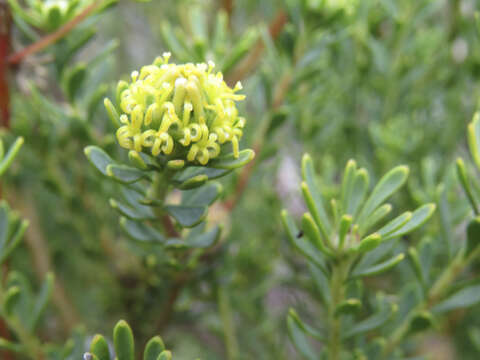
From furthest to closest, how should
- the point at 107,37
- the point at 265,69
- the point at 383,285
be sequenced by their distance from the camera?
the point at 107,37 → the point at 383,285 → the point at 265,69

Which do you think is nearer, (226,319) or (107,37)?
(226,319)

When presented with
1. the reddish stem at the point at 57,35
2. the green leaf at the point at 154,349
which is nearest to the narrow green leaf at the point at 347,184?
the green leaf at the point at 154,349

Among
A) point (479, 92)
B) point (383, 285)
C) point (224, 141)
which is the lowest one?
point (383, 285)

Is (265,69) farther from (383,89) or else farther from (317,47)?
(383,89)

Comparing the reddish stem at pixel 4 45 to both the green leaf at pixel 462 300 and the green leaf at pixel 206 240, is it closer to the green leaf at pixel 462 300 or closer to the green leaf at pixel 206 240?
the green leaf at pixel 206 240

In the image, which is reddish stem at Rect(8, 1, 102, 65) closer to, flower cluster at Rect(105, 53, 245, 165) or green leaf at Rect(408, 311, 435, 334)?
flower cluster at Rect(105, 53, 245, 165)

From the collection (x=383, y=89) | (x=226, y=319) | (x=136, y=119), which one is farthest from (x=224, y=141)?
(x=383, y=89)
